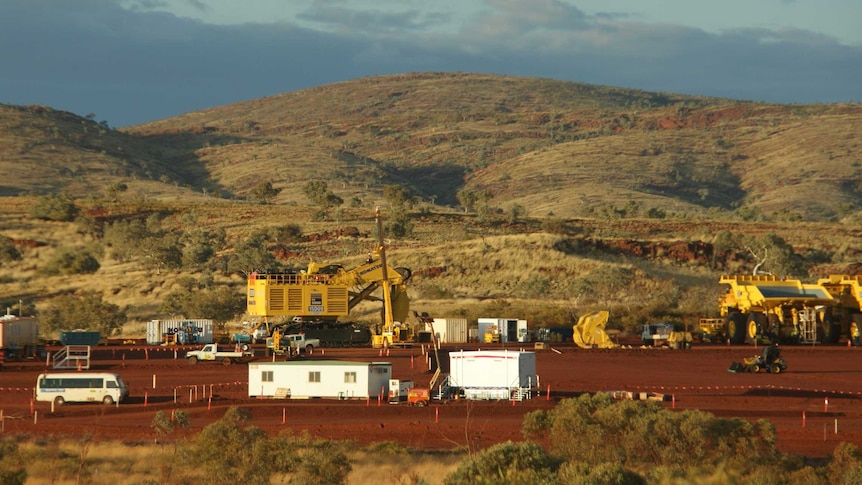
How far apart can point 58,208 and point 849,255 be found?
58.4 metres

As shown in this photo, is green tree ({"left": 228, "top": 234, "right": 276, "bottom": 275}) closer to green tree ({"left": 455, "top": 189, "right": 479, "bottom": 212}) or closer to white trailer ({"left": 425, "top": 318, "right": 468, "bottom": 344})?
white trailer ({"left": 425, "top": 318, "right": 468, "bottom": 344})

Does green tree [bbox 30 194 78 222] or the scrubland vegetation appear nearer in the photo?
the scrubland vegetation

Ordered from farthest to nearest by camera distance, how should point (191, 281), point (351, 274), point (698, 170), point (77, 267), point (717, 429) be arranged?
point (698, 170), point (77, 267), point (191, 281), point (351, 274), point (717, 429)

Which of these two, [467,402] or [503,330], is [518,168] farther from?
[467,402]

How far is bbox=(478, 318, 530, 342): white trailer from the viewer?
55.2 meters

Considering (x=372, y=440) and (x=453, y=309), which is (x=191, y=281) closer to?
(x=453, y=309)

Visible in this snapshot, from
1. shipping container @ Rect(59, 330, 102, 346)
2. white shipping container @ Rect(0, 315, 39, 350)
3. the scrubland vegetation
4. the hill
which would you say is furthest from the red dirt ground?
the hill

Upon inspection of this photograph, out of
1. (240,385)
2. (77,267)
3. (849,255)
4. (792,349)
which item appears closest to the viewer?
(240,385)

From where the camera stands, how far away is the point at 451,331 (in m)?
55.8

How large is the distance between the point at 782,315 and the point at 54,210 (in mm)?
60034

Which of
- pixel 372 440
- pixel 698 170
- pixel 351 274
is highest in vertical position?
pixel 698 170

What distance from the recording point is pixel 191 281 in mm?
72750

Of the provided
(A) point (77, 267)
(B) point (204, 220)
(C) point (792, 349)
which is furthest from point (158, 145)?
(C) point (792, 349)

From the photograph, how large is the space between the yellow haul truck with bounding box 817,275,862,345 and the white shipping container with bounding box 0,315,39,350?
3337 cm
